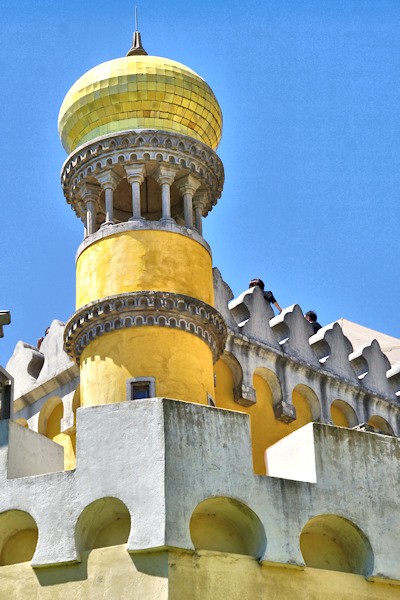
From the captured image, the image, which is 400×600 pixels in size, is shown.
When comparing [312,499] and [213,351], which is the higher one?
[213,351]

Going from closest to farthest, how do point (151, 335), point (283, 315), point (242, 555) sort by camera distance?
point (242, 555) → point (151, 335) → point (283, 315)

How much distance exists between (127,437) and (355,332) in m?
19.0

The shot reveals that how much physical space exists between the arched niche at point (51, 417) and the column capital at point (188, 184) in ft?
15.6

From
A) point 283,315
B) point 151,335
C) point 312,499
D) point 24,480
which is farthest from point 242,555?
point 283,315

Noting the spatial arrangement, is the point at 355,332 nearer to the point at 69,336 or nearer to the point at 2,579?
the point at 69,336

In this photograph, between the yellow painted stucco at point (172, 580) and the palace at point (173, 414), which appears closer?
the yellow painted stucco at point (172, 580)

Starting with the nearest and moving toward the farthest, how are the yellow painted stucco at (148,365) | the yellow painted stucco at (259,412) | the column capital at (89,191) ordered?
1. the yellow painted stucco at (148,365)
2. the column capital at (89,191)
3. the yellow painted stucco at (259,412)

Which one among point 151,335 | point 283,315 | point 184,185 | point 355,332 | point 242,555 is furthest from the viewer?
point 355,332

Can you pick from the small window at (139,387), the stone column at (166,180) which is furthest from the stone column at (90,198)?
the small window at (139,387)

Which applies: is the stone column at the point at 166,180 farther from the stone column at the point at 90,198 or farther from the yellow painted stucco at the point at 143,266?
the stone column at the point at 90,198

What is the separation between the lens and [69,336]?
26641mm

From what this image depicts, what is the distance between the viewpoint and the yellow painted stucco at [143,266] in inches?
1037

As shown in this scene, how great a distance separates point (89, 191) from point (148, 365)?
386 cm

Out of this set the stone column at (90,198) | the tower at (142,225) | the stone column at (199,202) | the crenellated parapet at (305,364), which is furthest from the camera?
the crenellated parapet at (305,364)
